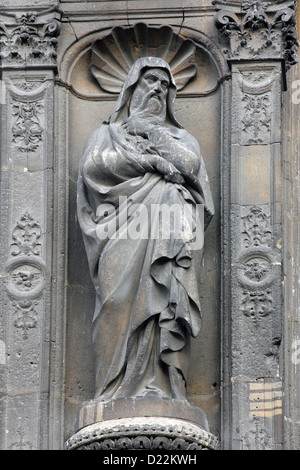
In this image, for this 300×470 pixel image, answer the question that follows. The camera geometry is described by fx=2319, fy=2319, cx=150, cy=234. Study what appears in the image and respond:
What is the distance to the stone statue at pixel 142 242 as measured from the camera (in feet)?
Result: 61.2

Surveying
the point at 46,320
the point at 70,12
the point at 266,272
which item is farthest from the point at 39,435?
the point at 70,12

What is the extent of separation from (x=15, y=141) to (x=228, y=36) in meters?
2.04

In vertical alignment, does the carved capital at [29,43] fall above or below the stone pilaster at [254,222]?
above

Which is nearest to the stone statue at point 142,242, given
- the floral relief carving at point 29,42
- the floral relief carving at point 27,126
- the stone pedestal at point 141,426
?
the stone pedestal at point 141,426

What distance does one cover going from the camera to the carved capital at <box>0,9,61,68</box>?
1991cm

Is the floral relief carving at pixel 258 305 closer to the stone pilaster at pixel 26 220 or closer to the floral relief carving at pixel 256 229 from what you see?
the floral relief carving at pixel 256 229

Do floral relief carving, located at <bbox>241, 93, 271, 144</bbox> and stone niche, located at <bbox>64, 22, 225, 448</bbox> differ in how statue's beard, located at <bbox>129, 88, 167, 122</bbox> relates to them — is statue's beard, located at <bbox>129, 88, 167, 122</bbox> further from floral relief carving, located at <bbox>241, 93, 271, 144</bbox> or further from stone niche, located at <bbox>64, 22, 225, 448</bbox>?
floral relief carving, located at <bbox>241, 93, 271, 144</bbox>

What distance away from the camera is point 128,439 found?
18.2 m

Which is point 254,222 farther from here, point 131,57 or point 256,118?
point 131,57

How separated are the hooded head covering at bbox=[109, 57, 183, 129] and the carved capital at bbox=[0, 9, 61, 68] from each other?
757mm

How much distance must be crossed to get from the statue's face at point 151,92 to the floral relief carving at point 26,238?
1290 mm

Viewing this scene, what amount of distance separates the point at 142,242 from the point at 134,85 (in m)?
1.50

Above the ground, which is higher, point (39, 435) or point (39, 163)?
point (39, 163)

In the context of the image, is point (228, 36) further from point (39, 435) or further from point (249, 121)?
point (39, 435)
